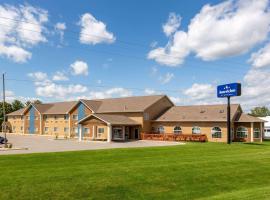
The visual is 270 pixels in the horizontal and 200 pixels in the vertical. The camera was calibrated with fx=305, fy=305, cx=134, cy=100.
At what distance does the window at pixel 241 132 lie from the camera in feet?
147

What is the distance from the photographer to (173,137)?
47.1 meters

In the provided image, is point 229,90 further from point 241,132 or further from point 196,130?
point 196,130

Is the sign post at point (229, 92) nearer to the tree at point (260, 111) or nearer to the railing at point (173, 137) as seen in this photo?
the railing at point (173, 137)

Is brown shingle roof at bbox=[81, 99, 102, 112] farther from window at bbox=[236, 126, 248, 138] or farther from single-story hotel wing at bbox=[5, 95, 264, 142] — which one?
window at bbox=[236, 126, 248, 138]

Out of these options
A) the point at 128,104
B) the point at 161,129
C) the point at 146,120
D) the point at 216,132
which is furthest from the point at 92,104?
the point at 216,132

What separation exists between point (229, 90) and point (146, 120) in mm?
15202

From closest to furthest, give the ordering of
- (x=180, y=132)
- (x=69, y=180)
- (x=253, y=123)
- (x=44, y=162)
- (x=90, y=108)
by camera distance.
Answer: (x=69, y=180) → (x=44, y=162) → (x=253, y=123) → (x=180, y=132) → (x=90, y=108)

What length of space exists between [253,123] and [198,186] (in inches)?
1250

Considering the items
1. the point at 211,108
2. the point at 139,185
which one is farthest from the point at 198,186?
the point at 211,108

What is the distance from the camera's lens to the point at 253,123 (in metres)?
44.6

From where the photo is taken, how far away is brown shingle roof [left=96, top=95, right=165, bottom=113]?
52.5 metres

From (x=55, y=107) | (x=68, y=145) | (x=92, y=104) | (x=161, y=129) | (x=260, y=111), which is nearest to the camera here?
(x=68, y=145)

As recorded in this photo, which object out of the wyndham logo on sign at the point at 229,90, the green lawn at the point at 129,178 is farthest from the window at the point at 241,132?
the green lawn at the point at 129,178

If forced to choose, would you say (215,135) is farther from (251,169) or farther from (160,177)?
(160,177)
